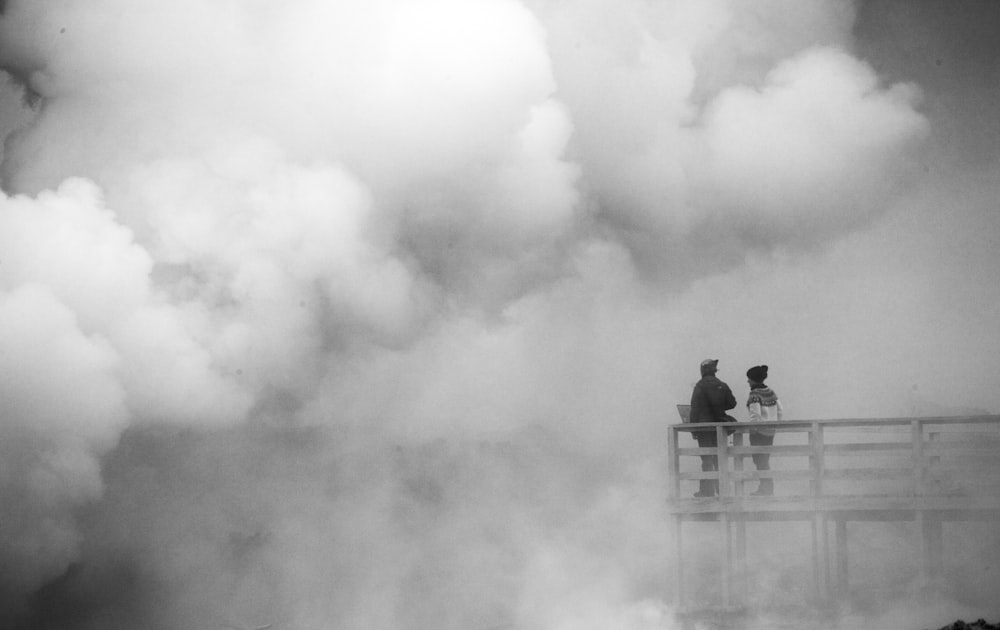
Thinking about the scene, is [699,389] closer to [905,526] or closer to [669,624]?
[669,624]

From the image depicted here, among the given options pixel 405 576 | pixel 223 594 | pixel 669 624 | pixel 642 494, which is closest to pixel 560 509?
pixel 642 494

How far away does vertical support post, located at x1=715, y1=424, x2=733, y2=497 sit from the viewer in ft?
50.7

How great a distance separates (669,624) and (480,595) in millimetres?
7939

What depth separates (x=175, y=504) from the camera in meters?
26.4

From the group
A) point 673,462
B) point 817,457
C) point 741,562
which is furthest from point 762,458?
point 741,562

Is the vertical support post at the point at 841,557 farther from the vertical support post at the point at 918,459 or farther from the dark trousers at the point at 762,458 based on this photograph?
the vertical support post at the point at 918,459

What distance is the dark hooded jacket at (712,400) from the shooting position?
1594cm

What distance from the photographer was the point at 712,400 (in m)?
16.0

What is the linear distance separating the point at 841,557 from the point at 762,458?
1.58 m

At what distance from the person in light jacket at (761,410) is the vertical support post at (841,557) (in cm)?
95

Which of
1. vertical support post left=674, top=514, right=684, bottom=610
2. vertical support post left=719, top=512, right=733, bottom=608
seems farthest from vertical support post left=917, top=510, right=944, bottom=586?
vertical support post left=674, top=514, right=684, bottom=610

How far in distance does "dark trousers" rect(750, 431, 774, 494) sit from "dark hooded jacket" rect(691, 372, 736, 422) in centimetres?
45

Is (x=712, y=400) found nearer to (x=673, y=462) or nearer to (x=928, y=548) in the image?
(x=673, y=462)

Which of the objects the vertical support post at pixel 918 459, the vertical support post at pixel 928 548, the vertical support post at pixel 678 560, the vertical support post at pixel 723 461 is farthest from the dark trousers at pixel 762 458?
the vertical support post at pixel 928 548
